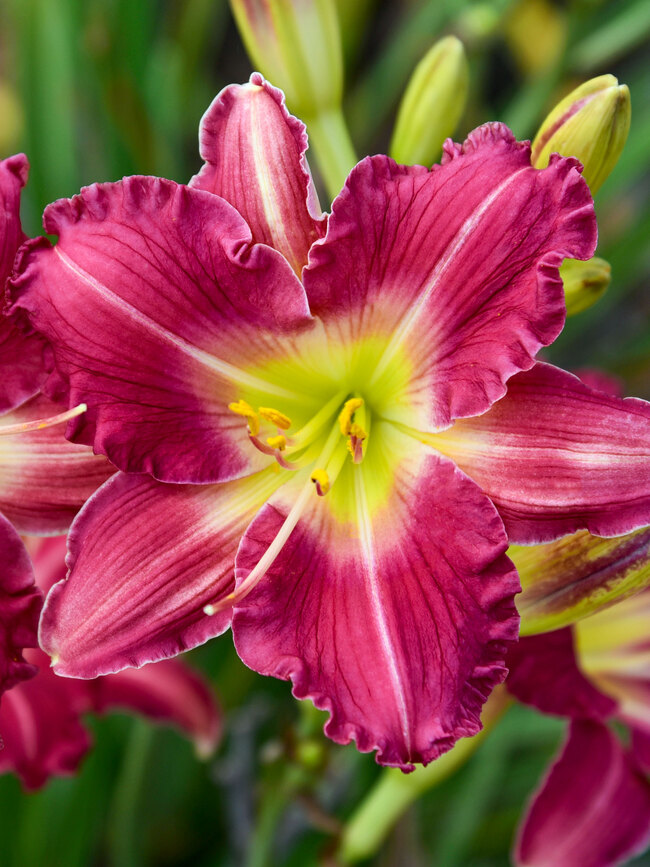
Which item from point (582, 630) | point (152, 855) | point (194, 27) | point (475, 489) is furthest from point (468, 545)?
point (194, 27)

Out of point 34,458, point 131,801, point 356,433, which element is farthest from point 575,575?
point 131,801

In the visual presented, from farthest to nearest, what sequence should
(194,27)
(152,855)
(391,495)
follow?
(194,27) < (152,855) < (391,495)

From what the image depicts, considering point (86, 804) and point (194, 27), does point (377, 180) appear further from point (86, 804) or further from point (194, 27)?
point (194, 27)

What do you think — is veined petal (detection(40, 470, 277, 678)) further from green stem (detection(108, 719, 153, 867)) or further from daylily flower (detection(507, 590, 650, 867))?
green stem (detection(108, 719, 153, 867))

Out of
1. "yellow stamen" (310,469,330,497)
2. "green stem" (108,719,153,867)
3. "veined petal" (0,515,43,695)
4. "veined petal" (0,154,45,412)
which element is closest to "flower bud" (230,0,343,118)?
"veined petal" (0,154,45,412)

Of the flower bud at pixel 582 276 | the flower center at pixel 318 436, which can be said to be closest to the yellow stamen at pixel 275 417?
the flower center at pixel 318 436

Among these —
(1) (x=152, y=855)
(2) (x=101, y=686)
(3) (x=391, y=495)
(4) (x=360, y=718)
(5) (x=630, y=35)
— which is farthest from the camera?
(1) (x=152, y=855)
